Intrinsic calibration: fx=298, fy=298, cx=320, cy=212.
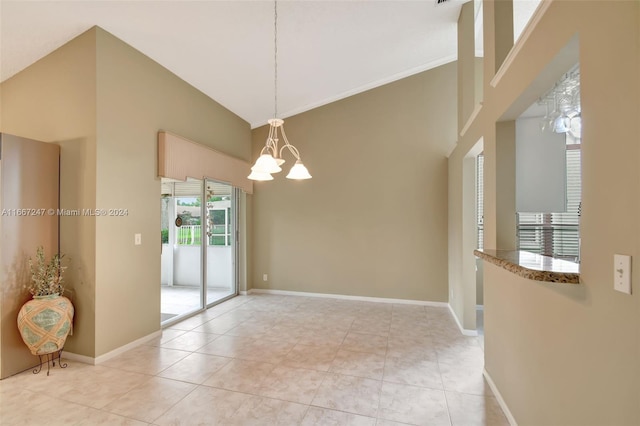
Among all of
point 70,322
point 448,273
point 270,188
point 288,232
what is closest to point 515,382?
point 448,273

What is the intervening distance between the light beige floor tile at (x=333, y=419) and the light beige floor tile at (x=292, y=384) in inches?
6.4

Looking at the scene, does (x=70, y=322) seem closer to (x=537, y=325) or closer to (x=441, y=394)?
(x=441, y=394)

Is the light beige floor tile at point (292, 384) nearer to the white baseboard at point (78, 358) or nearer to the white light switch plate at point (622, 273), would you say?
the white baseboard at point (78, 358)

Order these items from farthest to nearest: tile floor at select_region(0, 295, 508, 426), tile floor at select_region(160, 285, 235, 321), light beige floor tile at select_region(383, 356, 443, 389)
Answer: tile floor at select_region(160, 285, 235, 321) → light beige floor tile at select_region(383, 356, 443, 389) → tile floor at select_region(0, 295, 508, 426)

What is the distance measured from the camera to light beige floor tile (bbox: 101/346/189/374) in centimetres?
288

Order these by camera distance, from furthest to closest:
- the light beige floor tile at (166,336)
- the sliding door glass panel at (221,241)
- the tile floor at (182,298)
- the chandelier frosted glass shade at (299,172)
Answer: the sliding door glass panel at (221,241) → the tile floor at (182,298) → the light beige floor tile at (166,336) → the chandelier frosted glass shade at (299,172)

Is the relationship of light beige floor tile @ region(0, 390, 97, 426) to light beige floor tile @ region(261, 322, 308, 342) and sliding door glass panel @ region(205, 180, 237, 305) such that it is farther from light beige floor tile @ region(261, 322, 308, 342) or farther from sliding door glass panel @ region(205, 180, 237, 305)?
sliding door glass panel @ region(205, 180, 237, 305)

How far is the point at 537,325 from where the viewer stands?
1684 millimetres

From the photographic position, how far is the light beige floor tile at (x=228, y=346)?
3.23 metres

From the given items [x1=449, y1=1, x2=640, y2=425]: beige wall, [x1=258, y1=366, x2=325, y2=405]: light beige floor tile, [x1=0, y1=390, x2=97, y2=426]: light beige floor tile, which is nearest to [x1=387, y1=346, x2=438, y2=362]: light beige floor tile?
[x1=258, y1=366, x2=325, y2=405]: light beige floor tile

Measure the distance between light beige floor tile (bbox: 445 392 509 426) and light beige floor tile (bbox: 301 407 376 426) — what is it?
0.63m

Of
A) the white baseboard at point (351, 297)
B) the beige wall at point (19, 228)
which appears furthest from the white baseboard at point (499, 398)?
the beige wall at point (19, 228)

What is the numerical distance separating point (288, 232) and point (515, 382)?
422cm

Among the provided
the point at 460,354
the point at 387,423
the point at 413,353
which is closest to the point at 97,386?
the point at 387,423
